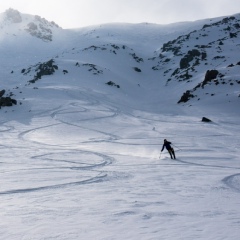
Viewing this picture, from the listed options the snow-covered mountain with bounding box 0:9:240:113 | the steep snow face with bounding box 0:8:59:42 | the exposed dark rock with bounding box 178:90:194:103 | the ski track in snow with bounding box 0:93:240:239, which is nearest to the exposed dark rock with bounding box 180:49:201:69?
the snow-covered mountain with bounding box 0:9:240:113

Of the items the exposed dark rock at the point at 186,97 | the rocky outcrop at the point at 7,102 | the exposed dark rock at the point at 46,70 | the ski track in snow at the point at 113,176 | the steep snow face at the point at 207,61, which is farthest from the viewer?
the exposed dark rock at the point at 46,70

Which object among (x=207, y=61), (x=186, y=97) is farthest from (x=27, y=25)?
(x=186, y=97)

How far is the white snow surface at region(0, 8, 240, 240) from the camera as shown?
25.6ft

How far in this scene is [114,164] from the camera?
17.6 metres

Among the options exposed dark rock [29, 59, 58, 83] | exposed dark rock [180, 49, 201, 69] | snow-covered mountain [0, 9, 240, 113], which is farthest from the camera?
exposed dark rock [180, 49, 201, 69]

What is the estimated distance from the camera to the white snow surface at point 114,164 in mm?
7814

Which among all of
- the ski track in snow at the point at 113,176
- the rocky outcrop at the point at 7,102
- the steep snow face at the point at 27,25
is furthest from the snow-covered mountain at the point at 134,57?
the ski track in snow at the point at 113,176

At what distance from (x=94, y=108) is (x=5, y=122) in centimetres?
1172

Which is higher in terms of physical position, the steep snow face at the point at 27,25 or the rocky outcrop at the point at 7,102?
the steep snow face at the point at 27,25

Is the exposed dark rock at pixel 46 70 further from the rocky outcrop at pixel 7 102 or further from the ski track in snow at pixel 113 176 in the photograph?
the ski track in snow at pixel 113 176

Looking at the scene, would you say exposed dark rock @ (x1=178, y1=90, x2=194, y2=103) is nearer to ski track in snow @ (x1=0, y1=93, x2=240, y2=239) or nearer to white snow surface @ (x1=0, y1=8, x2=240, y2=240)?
white snow surface @ (x1=0, y1=8, x2=240, y2=240)

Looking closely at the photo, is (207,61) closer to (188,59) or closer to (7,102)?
(188,59)

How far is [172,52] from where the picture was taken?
91312mm

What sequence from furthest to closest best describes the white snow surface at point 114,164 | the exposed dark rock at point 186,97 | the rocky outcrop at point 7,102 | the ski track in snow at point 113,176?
1. the exposed dark rock at point 186,97
2. the rocky outcrop at point 7,102
3. the ski track in snow at point 113,176
4. the white snow surface at point 114,164
